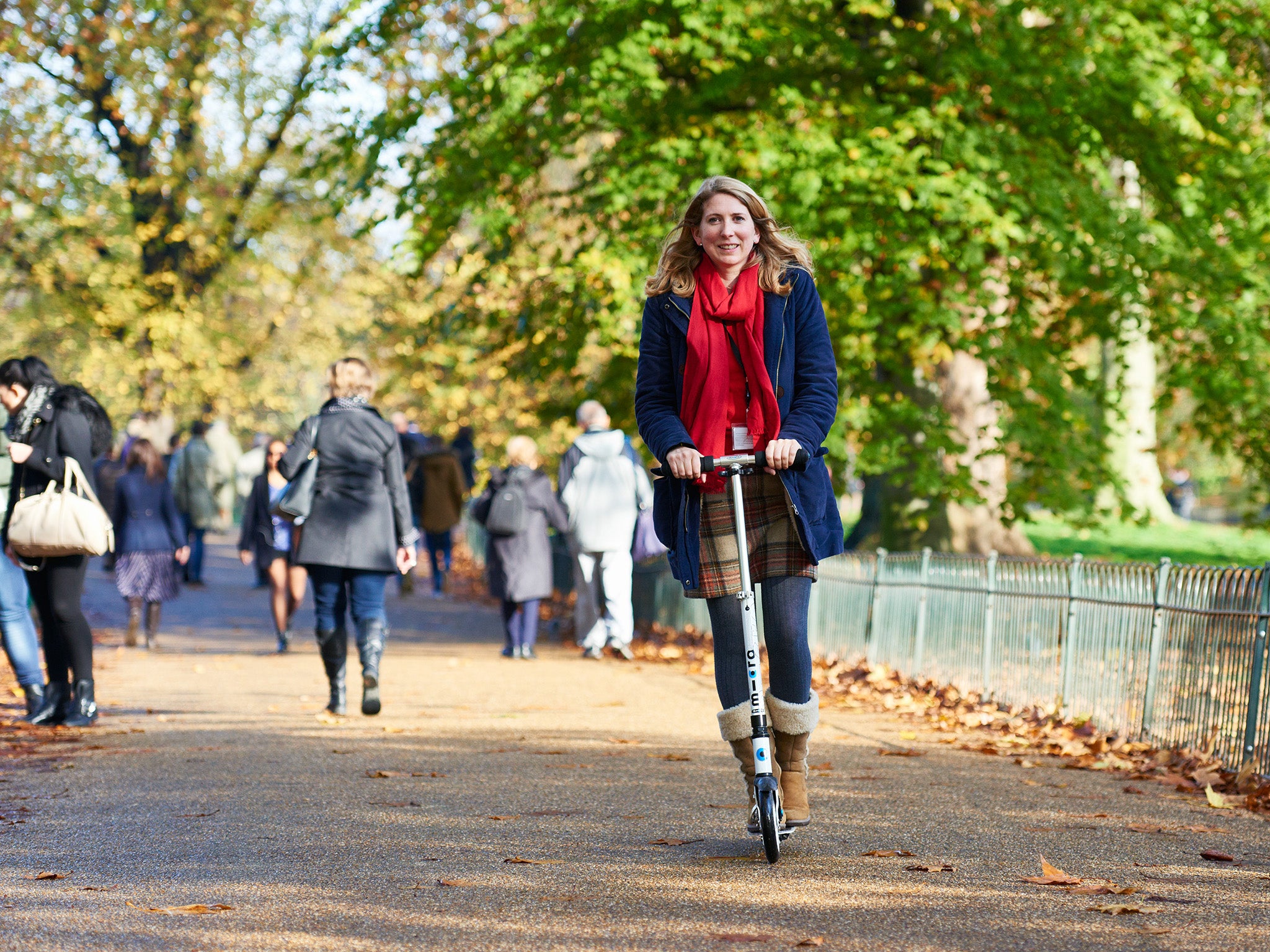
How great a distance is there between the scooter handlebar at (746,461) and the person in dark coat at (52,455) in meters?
4.57

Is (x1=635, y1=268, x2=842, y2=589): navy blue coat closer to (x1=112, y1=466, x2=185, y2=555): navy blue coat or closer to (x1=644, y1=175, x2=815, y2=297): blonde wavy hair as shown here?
(x1=644, y1=175, x2=815, y2=297): blonde wavy hair

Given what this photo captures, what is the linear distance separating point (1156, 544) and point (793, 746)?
70.3ft

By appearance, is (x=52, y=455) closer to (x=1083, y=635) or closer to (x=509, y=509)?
(x=1083, y=635)

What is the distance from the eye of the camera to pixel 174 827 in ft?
18.5

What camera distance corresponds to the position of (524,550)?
44.6 feet

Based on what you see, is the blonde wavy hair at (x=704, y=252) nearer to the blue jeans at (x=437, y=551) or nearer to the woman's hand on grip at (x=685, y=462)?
the woman's hand on grip at (x=685, y=462)

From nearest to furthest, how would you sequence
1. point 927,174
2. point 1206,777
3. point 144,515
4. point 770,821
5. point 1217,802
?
1. point 770,821
2. point 1217,802
3. point 1206,777
4. point 927,174
5. point 144,515

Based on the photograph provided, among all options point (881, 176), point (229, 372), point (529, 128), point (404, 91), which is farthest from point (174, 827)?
point (229, 372)

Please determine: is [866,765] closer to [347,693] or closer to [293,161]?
[347,693]

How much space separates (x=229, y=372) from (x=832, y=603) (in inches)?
740

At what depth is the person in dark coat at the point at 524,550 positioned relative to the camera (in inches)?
530

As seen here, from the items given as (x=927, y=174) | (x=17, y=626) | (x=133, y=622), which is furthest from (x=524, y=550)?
(x=17, y=626)

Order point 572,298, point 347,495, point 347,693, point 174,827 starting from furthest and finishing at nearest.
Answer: point 572,298
point 347,693
point 347,495
point 174,827

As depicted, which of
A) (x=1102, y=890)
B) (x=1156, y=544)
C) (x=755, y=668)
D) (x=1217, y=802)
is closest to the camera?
(x=1102, y=890)
